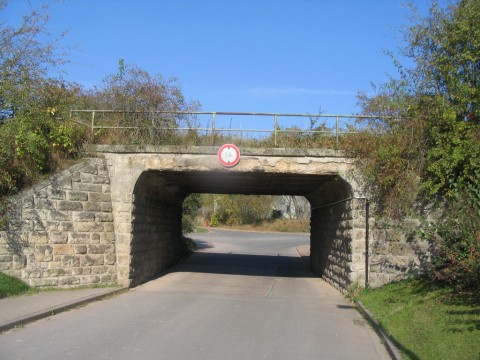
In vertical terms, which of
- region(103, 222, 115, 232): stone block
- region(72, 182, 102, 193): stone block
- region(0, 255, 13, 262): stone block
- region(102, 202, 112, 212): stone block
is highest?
region(72, 182, 102, 193): stone block

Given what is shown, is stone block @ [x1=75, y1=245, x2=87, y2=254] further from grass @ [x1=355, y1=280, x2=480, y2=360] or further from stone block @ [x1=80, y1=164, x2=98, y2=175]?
grass @ [x1=355, y1=280, x2=480, y2=360]

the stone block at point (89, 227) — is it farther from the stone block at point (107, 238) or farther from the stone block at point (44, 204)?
the stone block at point (44, 204)

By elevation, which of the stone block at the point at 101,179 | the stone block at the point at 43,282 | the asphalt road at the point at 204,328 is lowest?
the asphalt road at the point at 204,328


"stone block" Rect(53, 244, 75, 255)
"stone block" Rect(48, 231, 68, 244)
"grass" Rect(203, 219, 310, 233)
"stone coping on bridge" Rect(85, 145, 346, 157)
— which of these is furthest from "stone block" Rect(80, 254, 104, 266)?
"grass" Rect(203, 219, 310, 233)

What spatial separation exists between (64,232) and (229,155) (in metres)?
4.59

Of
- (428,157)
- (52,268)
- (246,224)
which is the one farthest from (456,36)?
(246,224)

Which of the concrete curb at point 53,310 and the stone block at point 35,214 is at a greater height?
the stone block at point 35,214

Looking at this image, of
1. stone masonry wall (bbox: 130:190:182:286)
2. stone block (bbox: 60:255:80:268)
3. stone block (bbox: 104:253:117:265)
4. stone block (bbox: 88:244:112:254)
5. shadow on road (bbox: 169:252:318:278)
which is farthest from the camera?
shadow on road (bbox: 169:252:318:278)

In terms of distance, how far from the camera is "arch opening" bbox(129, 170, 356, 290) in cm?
1311

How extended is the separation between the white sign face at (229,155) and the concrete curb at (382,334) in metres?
4.81

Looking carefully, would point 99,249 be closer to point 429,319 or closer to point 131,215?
point 131,215

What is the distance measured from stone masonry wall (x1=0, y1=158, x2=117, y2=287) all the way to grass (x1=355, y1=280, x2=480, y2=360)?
6.65 meters

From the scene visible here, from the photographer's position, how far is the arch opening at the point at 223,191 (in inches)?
516

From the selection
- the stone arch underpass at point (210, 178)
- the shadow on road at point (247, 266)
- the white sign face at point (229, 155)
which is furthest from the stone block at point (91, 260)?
the shadow on road at point (247, 266)
